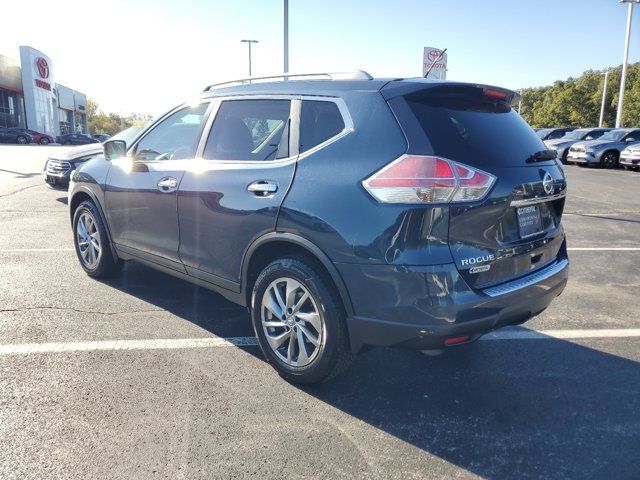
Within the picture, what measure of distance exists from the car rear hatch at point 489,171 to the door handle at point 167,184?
186 centimetres

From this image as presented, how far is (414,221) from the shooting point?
2.61m

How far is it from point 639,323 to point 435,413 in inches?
99.0

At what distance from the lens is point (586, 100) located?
70625 mm

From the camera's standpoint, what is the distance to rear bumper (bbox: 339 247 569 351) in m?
2.61

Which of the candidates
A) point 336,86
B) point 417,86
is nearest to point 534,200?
point 417,86

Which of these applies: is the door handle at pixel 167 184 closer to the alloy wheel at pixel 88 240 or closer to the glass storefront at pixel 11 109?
the alloy wheel at pixel 88 240

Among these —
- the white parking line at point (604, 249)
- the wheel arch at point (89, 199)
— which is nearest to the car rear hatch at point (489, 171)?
the wheel arch at point (89, 199)

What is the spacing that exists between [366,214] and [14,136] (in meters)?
51.8

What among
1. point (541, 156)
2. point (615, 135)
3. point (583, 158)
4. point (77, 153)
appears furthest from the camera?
point (615, 135)

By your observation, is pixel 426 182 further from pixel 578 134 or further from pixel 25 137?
pixel 25 137

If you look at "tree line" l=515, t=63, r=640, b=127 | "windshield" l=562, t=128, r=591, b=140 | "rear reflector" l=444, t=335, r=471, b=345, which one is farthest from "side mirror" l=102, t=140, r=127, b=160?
"tree line" l=515, t=63, r=640, b=127

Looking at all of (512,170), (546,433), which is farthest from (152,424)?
(512,170)

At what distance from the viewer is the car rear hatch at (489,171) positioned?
8.84ft

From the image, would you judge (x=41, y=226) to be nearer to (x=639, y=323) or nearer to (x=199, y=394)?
(x=199, y=394)
